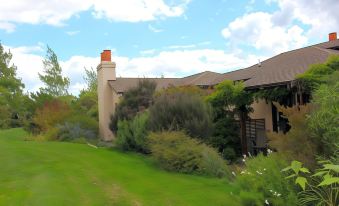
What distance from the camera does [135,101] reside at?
2595cm

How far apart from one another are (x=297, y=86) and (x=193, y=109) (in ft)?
14.6

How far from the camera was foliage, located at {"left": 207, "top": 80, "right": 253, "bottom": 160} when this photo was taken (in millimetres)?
19469

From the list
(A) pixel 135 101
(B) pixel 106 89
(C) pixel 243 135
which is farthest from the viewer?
(B) pixel 106 89

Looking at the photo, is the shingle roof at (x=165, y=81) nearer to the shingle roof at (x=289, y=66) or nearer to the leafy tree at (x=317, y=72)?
the shingle roof at (x=289, y=66)

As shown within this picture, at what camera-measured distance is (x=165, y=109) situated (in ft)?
62.3

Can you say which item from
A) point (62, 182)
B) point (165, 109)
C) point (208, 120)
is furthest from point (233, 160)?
point (62, 182)

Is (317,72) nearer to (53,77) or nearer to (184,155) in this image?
(184,155)

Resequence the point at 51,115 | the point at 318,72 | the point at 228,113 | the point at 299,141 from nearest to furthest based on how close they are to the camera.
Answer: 1. the point at 299,141
2. the point at 318,72
3. the point at 228,113
4. the point at 51,115

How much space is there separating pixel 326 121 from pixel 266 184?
1575 millimetres

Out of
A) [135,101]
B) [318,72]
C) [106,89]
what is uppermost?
[106,89]

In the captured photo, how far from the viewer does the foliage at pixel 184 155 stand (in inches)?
589

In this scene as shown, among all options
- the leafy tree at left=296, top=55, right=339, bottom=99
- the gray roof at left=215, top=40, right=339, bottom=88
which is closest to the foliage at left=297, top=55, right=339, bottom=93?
the leafy tree at left=296, top=55, right=339, bottom=99

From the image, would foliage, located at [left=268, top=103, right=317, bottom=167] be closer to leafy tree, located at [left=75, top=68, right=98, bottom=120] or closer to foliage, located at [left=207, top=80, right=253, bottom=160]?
foliage, located at [left=207, top=80, right=253, bottom=160]

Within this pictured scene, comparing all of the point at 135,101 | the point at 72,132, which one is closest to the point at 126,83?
the point at 72,132
